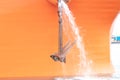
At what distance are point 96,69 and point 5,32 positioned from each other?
0.79 metres

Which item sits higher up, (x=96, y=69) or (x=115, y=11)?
(x=115, y=11)

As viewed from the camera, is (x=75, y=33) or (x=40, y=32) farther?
(x=40, y=32)

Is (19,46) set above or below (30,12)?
below

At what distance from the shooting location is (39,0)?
326cm

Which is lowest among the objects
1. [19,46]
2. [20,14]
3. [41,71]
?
[41,71]

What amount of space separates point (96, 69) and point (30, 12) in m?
0.71

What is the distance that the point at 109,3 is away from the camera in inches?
131

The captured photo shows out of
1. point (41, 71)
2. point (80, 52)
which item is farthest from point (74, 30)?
point (41, 71)

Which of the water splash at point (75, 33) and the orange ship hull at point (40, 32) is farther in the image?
the orange ship hull at point (40, 32)

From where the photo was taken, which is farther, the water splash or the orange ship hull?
the orange ship hull

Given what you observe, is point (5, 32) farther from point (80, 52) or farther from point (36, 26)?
point (80, 52)

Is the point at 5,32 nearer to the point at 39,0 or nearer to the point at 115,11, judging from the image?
the point at 39,0

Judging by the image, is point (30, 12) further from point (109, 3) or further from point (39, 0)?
point (109, 3)

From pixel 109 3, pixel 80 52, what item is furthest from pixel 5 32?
pixel 109 3
